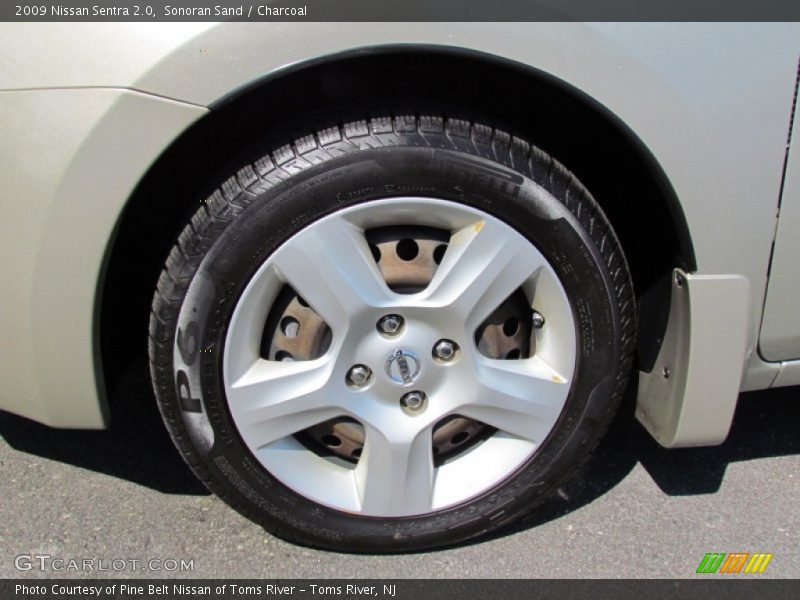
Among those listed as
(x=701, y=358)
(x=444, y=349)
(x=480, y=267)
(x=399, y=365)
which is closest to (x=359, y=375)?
(x=399, y=365)

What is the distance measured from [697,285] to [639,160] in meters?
0.30

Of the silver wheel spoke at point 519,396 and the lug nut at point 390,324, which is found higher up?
the lug nut at point 390,324

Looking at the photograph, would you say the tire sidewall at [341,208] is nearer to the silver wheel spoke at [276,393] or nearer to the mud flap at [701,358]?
the silver wheel spoke at [276,393]

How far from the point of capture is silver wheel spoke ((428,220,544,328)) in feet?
5.37

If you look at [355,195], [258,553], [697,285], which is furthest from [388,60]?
[258,553]

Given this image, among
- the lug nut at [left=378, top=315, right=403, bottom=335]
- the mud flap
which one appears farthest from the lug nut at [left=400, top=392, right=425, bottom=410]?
the mud flap

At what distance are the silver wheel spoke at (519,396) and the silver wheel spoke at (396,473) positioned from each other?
0.47ft

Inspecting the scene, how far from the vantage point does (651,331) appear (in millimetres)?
1905

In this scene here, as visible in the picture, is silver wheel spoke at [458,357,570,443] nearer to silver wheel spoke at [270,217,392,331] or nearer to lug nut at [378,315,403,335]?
lug nut at [378,315,403,335]

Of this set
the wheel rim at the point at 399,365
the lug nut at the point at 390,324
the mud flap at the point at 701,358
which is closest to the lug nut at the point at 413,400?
the wheel rim at the point at 399,365

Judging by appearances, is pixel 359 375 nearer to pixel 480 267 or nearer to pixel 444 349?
pixel 444 349
